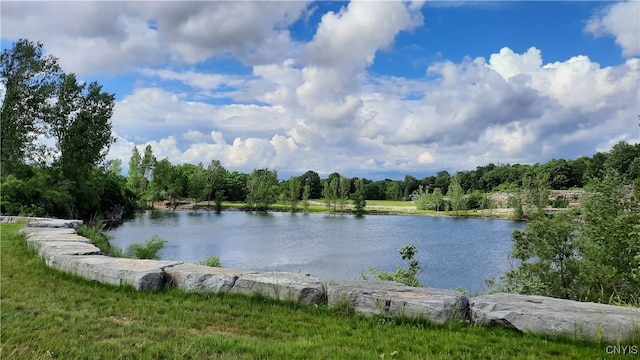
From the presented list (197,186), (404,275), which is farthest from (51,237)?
(197,186)

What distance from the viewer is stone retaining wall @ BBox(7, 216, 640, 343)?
189 inches

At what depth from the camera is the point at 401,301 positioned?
5539 millimetres

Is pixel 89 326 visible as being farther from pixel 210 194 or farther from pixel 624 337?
pixel 210 194

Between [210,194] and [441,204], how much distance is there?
54.7m

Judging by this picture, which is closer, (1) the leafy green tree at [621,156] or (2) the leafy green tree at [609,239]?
(2) the leafy green tree at [609,239]

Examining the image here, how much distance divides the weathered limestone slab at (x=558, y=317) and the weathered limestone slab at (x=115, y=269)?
468cm

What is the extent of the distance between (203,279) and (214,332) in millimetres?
1888

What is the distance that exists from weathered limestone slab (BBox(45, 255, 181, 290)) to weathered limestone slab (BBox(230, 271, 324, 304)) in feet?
4.23

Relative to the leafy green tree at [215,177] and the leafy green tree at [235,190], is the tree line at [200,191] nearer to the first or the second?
the leafy green tree at [215,177]

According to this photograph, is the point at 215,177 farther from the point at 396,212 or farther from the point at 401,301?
the point at 401,301

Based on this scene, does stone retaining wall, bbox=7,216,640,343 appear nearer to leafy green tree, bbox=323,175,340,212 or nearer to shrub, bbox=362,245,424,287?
shrub, bbox=362,245,424,287

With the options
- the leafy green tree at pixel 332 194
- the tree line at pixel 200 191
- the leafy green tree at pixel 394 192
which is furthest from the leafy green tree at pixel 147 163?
the leafy green tree at pixel 394 192

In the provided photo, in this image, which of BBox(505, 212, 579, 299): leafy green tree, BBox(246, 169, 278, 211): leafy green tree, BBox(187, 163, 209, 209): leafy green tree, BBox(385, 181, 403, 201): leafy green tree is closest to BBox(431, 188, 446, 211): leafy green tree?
BBox(246, 169, 278, 211): leafy green tree

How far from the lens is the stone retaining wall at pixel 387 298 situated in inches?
189
